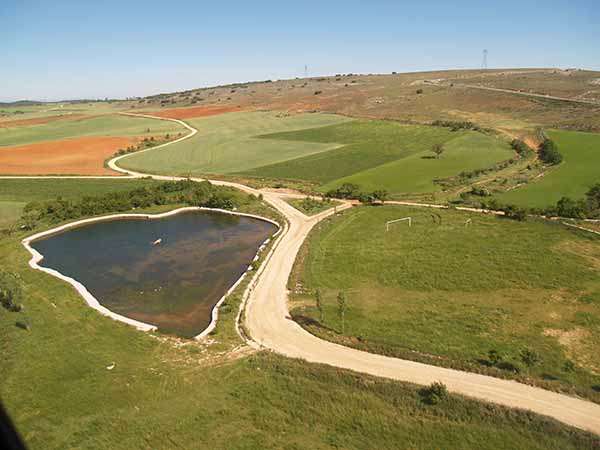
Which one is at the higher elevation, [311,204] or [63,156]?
[63,156]

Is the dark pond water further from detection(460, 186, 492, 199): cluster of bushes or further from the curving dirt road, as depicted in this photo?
detection(460, 186, 492, 199): cluster of bushes

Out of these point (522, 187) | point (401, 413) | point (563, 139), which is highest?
point (563, 139)

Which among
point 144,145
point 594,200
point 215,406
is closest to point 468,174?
point 594,200

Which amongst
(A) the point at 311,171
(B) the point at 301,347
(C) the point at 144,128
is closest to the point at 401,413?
(B) the point at 301,347

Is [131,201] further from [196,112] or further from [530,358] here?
[196,112]

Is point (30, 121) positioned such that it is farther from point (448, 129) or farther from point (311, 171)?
point (448, 129)

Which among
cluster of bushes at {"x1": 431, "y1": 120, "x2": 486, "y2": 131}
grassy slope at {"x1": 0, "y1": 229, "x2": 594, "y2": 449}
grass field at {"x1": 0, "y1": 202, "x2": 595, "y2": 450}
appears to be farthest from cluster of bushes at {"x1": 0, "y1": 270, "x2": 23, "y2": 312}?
cluster of bushes at {"x1": 431, "y1": 120, "x2": 486, "y2": 131}
